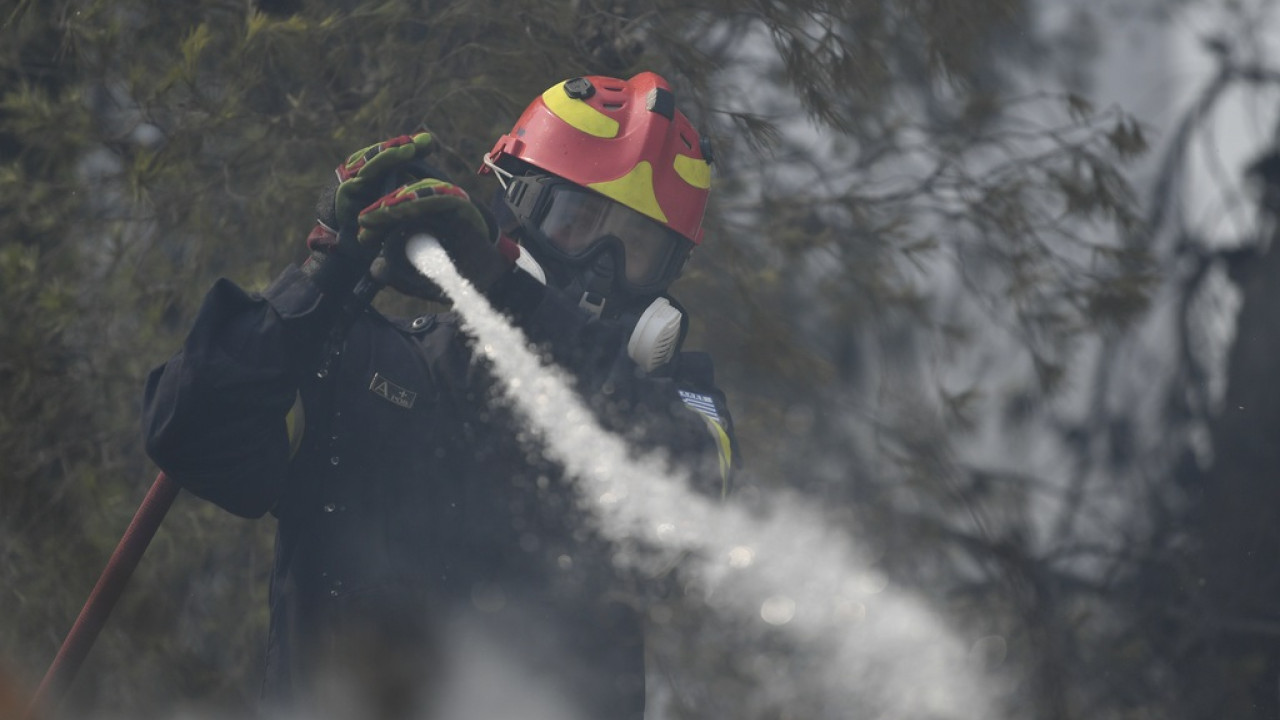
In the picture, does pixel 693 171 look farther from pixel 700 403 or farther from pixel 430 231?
pixel 430 231

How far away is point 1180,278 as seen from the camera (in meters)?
7.71

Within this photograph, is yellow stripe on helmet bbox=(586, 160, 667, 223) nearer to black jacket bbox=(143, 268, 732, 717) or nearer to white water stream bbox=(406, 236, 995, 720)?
black jacket bbox=(143, 268, 732, 717)

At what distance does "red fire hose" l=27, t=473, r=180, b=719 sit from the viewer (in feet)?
10.7

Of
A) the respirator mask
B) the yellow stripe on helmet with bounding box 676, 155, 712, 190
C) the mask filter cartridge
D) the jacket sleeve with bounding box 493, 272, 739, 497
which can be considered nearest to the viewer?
the jacket sleeve with bounding box 493, 272, 739, 497

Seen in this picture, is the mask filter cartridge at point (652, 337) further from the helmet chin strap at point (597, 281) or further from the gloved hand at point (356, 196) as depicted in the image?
the gloved hand at point (356, 196)

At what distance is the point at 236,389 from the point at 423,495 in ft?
1.71

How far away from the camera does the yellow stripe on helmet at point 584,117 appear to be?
3.72 meters

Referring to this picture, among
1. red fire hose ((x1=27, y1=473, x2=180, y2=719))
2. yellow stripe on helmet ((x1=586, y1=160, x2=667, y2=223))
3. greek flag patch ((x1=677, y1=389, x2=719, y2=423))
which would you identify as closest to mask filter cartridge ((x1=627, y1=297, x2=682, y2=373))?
greek flag patch ((x1=677, y1=389, x2=719, y2=423))

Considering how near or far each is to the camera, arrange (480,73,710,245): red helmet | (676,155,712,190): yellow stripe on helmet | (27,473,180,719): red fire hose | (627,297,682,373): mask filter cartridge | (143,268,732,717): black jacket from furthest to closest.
Answer: (676,155,712,190): yellow stripe on helmet
(480,73,710,245): red helmet
(627,297,682,373): mask filter cartridge
(27,473,180,719): red fire hose
(143,268,732,717): black jacket

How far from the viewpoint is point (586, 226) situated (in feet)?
11.8

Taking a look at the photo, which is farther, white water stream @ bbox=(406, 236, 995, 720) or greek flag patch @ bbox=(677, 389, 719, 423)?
greek flag patch @ bbox=(677, 389, 719, 423)

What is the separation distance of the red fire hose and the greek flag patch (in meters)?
1.20

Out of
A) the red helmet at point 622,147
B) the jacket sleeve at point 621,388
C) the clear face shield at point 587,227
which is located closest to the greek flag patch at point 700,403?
the jacket sleeve at point 621,388

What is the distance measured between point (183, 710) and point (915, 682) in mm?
2472
